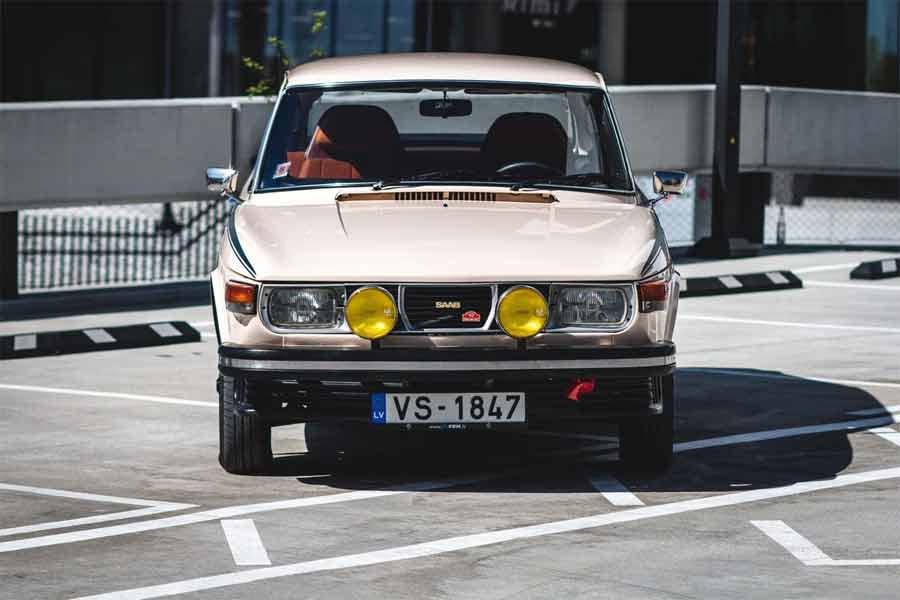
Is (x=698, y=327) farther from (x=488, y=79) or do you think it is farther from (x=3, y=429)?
(x=3, y=429)

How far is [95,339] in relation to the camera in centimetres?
1330

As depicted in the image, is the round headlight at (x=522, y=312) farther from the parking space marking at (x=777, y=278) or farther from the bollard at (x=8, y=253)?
the parking space marking at (x=777, y=278)

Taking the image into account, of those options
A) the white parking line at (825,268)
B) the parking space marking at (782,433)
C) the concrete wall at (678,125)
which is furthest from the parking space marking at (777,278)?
the parking space marking at (782,433)

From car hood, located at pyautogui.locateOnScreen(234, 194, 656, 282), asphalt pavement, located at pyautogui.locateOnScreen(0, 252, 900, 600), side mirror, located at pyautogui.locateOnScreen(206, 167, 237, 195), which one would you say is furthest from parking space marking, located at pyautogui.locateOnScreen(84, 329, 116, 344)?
car hood, located at pyautogui.locateOnScreen(234, 194, 656, 282)

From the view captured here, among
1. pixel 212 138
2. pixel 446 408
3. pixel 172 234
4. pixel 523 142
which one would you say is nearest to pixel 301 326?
pixel 446 408

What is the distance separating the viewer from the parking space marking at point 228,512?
707 cm

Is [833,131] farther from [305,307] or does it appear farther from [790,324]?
[305,307]

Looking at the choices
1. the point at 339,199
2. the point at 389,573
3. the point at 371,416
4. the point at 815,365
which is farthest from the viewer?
the point at 815,365

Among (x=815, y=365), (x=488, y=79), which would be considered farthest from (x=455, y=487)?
(x=815, y=365)

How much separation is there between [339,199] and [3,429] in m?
2.48

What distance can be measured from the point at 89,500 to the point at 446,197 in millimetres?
2167

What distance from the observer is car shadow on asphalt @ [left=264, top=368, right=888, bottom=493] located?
8.38 meters

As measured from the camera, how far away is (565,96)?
972 centimetres

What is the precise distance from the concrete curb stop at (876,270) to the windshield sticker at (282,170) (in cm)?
1037
